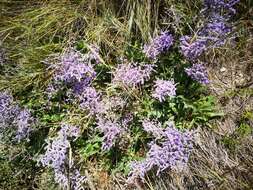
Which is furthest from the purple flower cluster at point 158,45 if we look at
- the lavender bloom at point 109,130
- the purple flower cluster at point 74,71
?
the lavender bloom at point 109,130

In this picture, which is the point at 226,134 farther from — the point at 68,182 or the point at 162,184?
the point at 68,182

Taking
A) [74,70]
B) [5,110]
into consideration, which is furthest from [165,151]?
[5,110]

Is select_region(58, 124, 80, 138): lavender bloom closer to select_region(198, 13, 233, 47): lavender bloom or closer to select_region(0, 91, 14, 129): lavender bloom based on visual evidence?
select_region(0, 91, 14, 129): lavender bloom

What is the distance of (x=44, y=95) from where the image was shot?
2.50 m

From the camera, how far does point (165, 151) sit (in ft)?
7.52

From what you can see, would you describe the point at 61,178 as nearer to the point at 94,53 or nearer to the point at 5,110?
the point at 5,110

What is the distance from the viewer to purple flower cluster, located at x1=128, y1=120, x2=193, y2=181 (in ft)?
7.50

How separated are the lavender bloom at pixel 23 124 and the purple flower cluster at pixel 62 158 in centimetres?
15

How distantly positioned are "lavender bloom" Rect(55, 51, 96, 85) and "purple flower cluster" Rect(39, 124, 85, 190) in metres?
0.27

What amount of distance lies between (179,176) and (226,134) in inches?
14.2

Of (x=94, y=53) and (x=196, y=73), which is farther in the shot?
(x=94, y=53)

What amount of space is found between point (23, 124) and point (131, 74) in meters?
0.67

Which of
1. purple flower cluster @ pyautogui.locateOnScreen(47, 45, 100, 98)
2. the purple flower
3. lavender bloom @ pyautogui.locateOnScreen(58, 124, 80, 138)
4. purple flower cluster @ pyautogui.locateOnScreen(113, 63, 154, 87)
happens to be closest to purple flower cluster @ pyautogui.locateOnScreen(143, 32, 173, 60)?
purple flower cluster @ pyautogui.locateOnScreen(113, 63, 154, 87)

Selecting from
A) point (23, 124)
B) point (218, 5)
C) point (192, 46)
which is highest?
point (218, 5)
